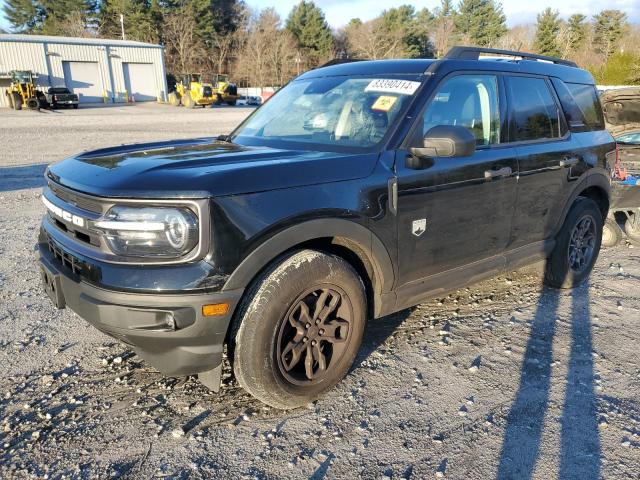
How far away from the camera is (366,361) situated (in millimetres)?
3443

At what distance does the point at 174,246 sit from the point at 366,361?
1.67 m

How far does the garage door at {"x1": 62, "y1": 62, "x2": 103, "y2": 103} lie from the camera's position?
4144cm

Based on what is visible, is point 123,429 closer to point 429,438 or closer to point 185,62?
point 429,438

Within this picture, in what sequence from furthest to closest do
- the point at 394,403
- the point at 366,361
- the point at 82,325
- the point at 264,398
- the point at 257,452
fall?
the point at 82,325, the point at 366,361, the point at 394,403, the point at 264,398, the point at 257,452

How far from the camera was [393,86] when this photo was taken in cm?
334

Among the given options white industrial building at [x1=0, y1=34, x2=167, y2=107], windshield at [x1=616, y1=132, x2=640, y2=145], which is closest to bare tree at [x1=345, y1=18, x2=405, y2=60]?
white industrial building at [x1=0, y1=34, x2=167, y2=107]

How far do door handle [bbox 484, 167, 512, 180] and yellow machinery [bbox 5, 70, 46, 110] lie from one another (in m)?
35.6

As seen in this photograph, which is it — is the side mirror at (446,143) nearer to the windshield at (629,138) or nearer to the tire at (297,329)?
the tire at (297,329)

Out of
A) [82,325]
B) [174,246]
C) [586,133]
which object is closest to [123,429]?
[174,246]

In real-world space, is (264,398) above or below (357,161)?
below

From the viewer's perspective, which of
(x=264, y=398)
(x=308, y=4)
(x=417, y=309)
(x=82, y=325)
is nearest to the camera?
(x=264, y=398)

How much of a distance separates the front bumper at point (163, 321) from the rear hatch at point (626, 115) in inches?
241

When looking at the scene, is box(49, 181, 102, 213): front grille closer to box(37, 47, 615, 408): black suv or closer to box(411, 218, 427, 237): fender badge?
box(37, 47, 615, 408): black suv

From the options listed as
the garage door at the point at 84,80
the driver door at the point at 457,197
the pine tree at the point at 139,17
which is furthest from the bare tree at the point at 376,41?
the driver door at the point at 457,197
